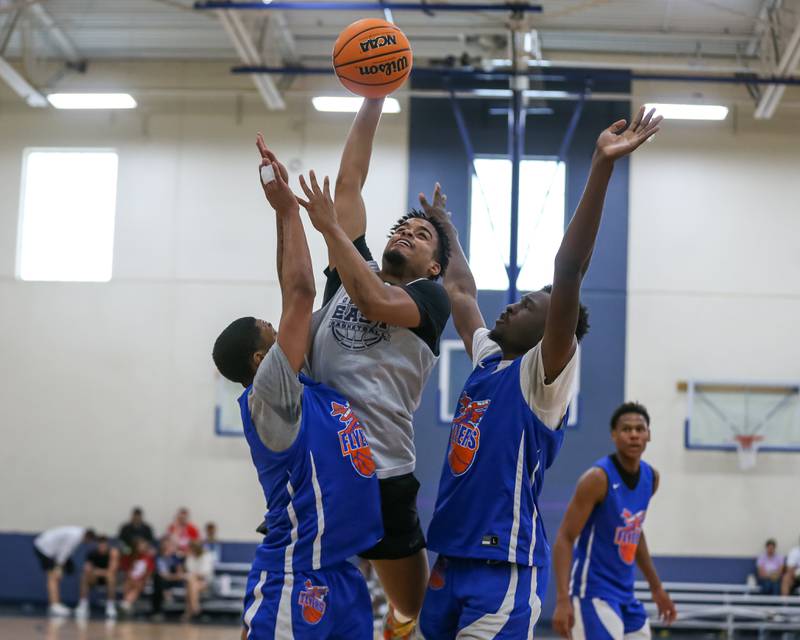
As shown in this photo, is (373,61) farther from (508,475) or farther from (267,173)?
(508,475)

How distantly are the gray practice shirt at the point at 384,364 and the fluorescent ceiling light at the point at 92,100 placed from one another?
38.8ft

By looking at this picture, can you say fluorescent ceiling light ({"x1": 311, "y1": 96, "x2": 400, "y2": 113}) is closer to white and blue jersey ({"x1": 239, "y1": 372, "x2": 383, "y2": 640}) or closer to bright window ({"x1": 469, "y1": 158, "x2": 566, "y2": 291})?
bright window ({"x1": 469, "y1": 158, "x2": 566, "y2": 291})

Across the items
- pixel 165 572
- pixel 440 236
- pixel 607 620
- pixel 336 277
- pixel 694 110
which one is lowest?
pixel 165 572

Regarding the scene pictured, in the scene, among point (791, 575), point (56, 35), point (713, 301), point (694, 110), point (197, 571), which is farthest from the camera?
point (56, 35)

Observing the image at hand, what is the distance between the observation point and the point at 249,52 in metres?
13.9

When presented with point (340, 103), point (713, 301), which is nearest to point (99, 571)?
point (340, 103)

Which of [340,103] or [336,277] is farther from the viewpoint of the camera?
[340,103]

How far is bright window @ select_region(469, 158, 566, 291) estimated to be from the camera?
49.1 ft

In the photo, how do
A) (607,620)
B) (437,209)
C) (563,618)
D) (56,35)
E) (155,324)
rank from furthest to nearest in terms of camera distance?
(155,324)
(56,35)
(607,620)
(563,618)
(437,209)

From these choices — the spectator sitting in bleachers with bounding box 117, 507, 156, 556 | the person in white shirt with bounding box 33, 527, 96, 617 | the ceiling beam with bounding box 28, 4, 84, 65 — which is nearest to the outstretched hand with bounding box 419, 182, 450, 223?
the spectator sitting in bleachers with bounding box 117, 507, 156, 556

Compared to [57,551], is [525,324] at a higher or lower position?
higher

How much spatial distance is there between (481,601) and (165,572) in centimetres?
1124

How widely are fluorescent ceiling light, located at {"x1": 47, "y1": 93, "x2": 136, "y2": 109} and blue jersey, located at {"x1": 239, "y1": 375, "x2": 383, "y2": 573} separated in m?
12.2

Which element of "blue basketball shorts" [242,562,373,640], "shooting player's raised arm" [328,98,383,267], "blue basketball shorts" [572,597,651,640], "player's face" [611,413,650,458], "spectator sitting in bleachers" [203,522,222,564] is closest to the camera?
"blue basketball shorts" [242,562,373,640]
